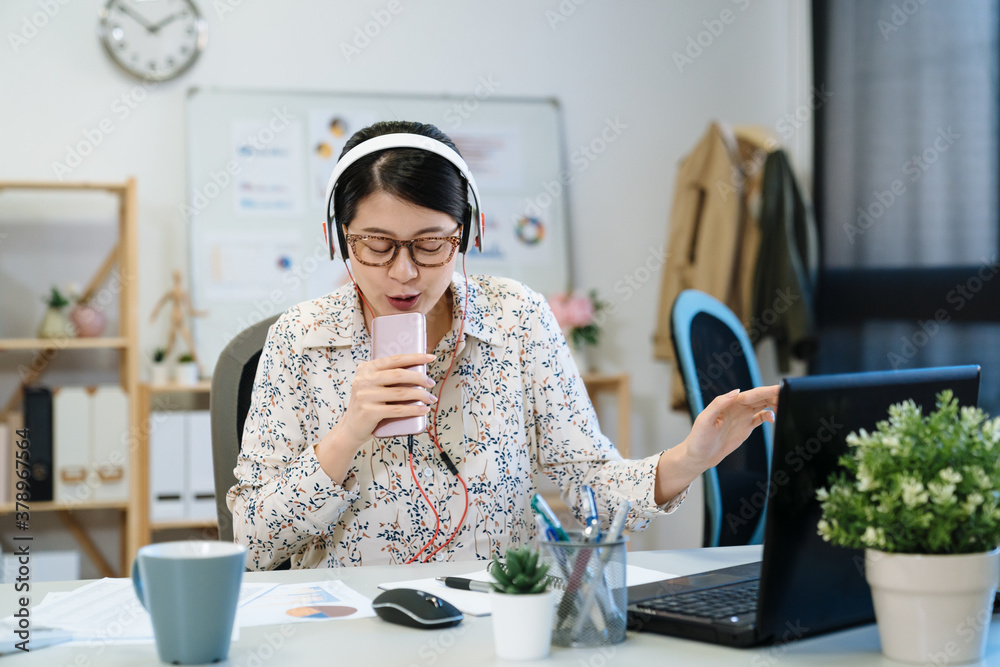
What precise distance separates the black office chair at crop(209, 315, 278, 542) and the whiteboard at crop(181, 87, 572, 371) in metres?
1.78

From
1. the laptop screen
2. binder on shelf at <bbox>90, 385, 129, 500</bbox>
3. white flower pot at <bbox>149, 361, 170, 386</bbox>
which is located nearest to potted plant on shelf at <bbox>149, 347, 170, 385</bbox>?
white flower pot at <bbox>149, 361, 170, 386</bbox>

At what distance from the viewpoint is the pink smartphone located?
1170 millimetres

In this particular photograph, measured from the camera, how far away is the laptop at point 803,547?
0.81 meters

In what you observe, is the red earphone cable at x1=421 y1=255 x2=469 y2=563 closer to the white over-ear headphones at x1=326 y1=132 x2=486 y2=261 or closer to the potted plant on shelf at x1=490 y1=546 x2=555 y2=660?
the white over-ear headphones at x1=326 y1=132 x2=486 y2=261

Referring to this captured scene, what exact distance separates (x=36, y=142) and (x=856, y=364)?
2.79 m

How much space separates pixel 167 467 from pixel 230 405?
1.69m

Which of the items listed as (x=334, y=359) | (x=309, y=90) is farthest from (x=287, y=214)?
(x=334, y=359)

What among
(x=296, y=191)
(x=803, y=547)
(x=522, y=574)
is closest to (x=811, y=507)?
(x=803, y=547)

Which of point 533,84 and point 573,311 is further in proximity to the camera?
point 533,84

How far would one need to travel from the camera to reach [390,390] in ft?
3.81

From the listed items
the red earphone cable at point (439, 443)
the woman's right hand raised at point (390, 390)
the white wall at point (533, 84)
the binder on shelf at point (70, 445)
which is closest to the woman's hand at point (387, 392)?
the woman's right hand raised at point (390, 390)

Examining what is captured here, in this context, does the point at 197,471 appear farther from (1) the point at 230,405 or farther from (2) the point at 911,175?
(2) the point at 911,175

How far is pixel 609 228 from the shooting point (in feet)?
11.9

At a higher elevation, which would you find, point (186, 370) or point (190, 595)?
point (186, 370)
